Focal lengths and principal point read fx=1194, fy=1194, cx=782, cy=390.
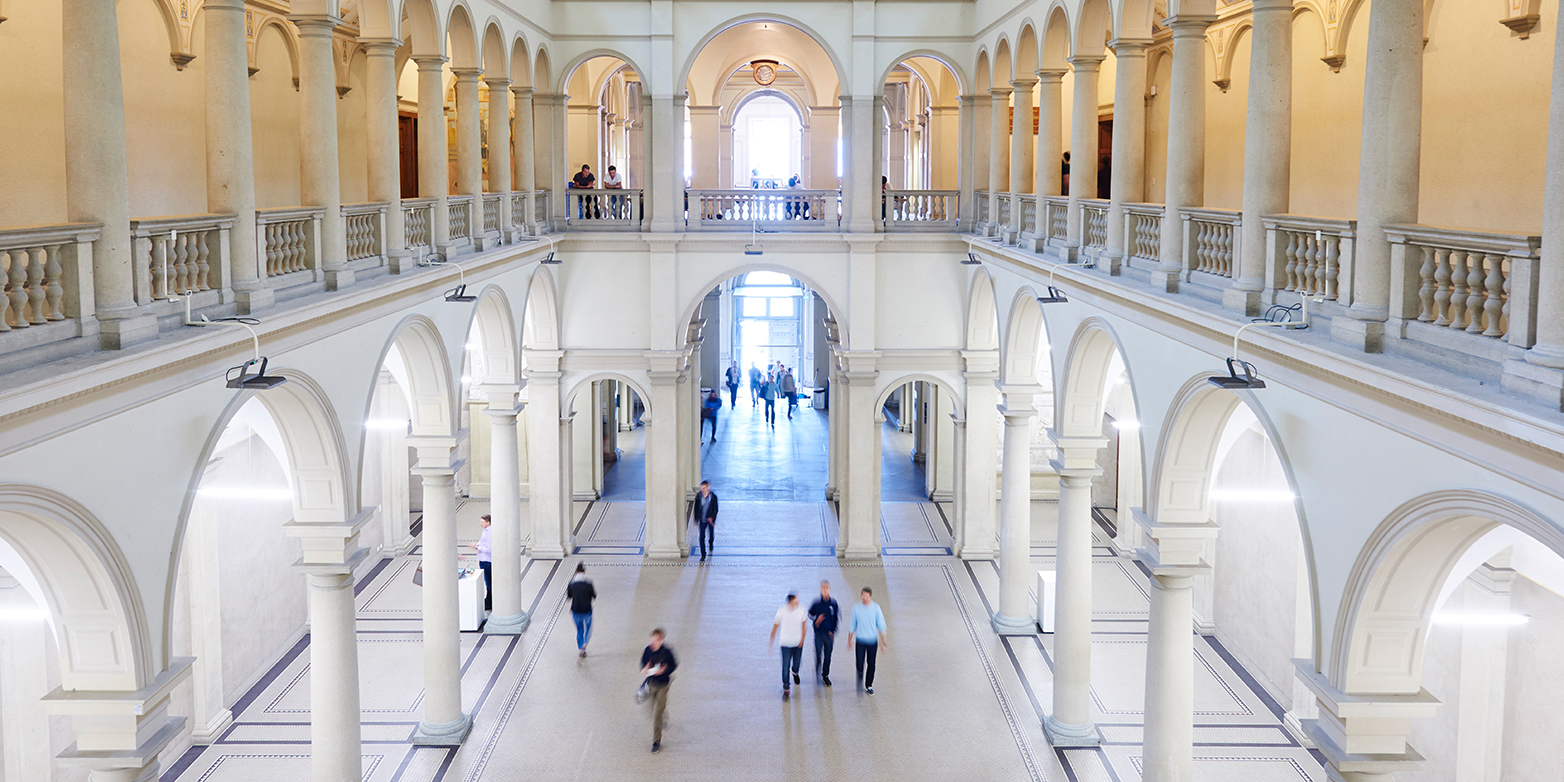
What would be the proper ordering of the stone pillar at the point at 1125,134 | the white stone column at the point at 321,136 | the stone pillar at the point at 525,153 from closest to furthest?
the white stone column at the point at 321,136 < the stone pillar at the point at 1125,134 < the stone pillar at the point at 525,153

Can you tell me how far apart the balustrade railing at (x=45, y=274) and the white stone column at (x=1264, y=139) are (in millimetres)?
7485

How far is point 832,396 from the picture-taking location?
81.0 feet

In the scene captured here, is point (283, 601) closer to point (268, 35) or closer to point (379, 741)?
point (379, 741)

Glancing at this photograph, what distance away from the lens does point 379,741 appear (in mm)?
13352

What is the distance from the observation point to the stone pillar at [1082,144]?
12992 millimetres

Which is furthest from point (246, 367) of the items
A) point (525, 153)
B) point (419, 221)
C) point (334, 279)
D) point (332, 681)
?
point (525, 153)

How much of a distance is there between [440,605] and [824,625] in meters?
4.60

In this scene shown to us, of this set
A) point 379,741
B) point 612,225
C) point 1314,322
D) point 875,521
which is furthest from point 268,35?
point 1314,322

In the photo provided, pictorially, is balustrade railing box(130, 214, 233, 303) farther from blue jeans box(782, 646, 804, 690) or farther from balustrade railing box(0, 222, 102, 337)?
blue jeans box(782, 646, 804, 690)

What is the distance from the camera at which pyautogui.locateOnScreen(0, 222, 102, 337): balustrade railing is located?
6129 millimetres

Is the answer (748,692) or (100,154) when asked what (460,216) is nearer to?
(748,692)

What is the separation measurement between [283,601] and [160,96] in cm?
666

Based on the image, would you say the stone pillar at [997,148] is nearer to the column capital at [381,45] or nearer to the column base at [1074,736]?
the column base at [1074,736]

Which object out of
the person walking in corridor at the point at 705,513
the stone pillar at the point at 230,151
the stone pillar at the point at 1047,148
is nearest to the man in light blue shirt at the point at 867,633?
the stone pillar at the point at 1047,148
